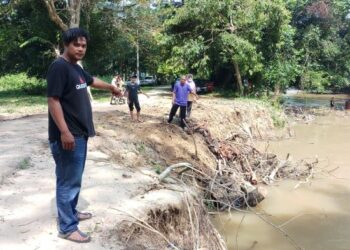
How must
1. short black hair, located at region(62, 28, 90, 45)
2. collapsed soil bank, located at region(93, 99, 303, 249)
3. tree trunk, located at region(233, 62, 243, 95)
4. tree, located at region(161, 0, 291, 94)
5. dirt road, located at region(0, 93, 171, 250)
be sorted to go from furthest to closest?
1. tree trunk, located at region(233, 62, 243, 95)
2. tree, located at region(161, 0, 291, 94)
3. collapsed soil bank, located at region(93, 99, 303, 249)
4. dirt road, located at region(0, 93, 171, 250)
5. short black hair, located at region(62, 28, 90, 45)

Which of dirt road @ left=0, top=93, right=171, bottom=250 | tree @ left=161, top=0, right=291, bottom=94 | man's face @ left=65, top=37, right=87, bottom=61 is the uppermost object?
tree @ left=161, top=0, right=291, bottom=94

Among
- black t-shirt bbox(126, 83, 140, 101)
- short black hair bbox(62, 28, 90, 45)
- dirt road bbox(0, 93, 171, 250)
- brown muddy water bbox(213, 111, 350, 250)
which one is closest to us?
short black hair bbox(62, 28, 90, 45)

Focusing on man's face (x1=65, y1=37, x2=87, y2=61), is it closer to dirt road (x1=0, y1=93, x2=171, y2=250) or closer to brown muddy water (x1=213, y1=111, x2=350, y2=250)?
dirt road (x1=0, y1=93, x2=171, y2=250)

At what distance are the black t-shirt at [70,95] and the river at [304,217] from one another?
195 inches

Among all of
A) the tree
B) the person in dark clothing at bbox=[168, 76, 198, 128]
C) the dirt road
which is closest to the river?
the dirt road

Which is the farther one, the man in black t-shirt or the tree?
the tree

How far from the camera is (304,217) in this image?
10.1 meters

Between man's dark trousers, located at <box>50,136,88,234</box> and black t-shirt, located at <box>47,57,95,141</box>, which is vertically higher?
black t-shirt, located at <box>47,57,95,141</box>

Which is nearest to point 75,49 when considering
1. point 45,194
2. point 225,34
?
point 45,194

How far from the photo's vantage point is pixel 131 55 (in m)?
40.2

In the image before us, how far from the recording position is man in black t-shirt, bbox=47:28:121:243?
4.24 m

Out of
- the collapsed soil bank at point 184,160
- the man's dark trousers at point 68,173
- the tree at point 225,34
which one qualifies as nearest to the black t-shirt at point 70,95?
the man's dark trousers at point 68,173

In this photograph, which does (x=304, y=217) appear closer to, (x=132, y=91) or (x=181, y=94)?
(x=181, y=94)

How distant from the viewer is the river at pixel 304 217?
28.3ft
